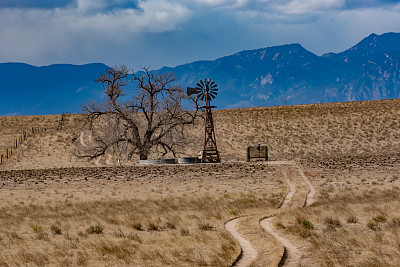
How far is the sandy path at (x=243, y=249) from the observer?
12.7m

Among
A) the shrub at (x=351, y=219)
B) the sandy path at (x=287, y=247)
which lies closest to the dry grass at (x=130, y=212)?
the sandy path at (x=287, y=247)

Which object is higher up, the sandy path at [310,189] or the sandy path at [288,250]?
the sandy path at [288,250]

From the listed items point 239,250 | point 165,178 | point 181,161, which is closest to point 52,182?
point 165,178

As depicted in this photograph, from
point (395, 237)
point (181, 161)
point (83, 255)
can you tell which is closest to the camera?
point (83, 255)

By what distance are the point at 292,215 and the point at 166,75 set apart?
33.7m

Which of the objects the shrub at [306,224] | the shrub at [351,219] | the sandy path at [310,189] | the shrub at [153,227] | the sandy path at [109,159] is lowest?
the sandy path at [109,159]

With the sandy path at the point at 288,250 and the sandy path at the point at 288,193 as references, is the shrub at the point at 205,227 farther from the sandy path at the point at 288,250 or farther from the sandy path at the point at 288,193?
the sandy path at the point at 288,193

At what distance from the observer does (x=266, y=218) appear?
2080 centimetres

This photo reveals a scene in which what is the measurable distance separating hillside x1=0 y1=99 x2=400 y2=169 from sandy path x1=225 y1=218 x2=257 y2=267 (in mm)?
42522

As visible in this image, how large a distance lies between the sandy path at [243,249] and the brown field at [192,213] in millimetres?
192

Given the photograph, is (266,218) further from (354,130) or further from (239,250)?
(354,130)

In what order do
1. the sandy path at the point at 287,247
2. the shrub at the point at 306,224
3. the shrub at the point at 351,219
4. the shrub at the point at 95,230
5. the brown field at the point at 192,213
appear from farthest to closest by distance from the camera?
the shrub at the point at 351,219, the shrub at the point at 95,230, the shrub at the point at 306,224, the brown field at the point at 192,213, the sandy path at the point at 287,247

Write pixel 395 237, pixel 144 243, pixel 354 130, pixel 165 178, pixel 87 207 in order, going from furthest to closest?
pixel 354 130 < pixel 165 178 < pixel 87 207 < pixel 144 243 < pixel 395 237

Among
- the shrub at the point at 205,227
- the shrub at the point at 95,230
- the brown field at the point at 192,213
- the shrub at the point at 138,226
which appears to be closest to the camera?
the brown field at the point at 192,213
